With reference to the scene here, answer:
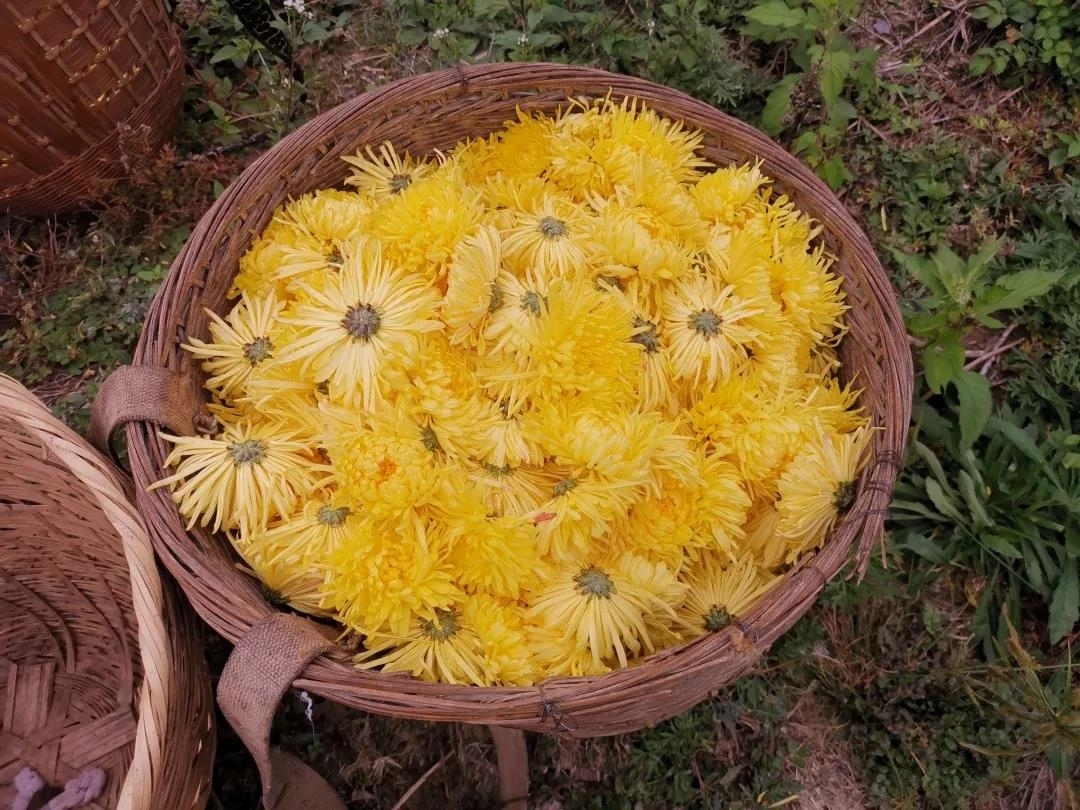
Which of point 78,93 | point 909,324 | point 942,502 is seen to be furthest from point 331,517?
point 942,502

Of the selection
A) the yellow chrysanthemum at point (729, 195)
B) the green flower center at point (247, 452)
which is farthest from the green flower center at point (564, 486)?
the yellow chrysanthemum at point (729, 195)

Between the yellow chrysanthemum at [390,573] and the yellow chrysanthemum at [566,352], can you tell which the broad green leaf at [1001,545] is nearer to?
the yellow chrysanthemum at [566,352]

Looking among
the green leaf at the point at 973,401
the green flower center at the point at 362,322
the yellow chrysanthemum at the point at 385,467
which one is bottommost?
the green leaf at the point at 973,401

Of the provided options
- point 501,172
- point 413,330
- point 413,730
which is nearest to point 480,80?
point 501,172

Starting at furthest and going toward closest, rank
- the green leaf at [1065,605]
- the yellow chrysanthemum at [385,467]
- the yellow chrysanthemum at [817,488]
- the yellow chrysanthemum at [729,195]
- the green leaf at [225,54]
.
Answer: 1. the green leaf at [225,54]
2. the green leaf at [1065,605]
3. the yellow chrysanthemum at [729,195]
4. the yellow chrysanthemum at [817,488]
5. the yellow chrysanthemum at [385,467]

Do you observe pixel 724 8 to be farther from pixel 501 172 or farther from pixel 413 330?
pixel 413 330

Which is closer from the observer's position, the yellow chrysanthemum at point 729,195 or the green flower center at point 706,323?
the green flower center at point 706,323

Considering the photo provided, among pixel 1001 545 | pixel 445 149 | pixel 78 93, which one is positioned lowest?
pixel 1001 545

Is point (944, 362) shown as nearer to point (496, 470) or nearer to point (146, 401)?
point (496, 470)
